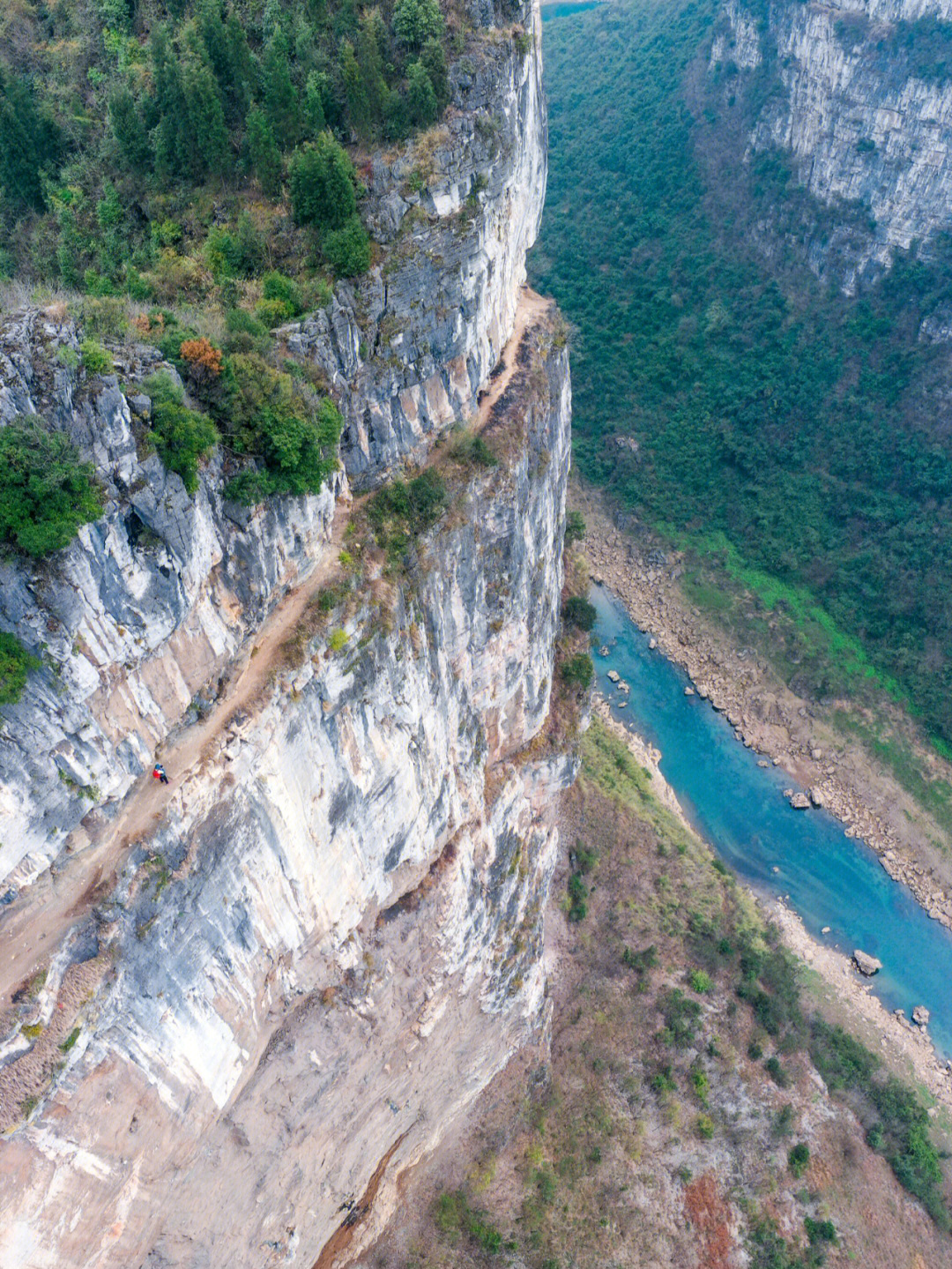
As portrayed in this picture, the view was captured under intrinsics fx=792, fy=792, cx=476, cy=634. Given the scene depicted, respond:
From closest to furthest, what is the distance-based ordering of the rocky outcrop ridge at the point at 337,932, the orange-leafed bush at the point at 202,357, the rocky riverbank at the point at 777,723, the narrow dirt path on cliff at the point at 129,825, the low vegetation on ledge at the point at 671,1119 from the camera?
the narrow dirt path on cliff at the point at 129,825, the rocky outcrop ridge at the point at 337,932, the orange-leafed bush at the point at 202,357, the low vegetation on ledge at the point at 671,1119, the rocky riverbank at the point at 777,723

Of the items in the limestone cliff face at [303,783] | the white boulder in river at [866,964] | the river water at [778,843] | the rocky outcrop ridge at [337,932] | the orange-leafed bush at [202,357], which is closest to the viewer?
the limestone cliff face at [303,783]

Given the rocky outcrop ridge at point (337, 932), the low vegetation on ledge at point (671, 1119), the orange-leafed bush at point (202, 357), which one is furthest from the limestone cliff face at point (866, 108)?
the orange-leafed bush at point (202, 357)

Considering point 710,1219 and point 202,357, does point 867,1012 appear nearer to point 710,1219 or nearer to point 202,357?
point 710,1219

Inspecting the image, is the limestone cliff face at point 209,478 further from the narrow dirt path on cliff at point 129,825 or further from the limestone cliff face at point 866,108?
the limestone cliff face at point 866,108

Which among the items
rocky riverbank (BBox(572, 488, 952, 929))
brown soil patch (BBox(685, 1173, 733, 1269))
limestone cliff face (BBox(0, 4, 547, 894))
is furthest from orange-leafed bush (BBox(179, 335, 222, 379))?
rocky riverbank (BBox(572, 488, 952, 929))

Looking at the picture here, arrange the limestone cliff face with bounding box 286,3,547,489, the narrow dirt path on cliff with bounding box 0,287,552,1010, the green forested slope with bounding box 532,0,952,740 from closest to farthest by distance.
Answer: the narrow dirt path on cliff with bounding box 0,287,552,1010 < the limestone cliff face with bounding box 286,3,547,489 < the green forested slope with bounding box 532,0,952,740

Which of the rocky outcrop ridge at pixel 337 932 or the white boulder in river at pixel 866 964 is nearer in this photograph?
the rocky outcrop ridge at pixel 337 932

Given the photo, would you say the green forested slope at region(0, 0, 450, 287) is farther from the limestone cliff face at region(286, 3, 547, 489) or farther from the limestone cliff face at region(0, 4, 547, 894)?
the limestone cliff face at region(0, 4, 547, 894)

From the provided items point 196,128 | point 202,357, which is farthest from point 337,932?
point 196,128
